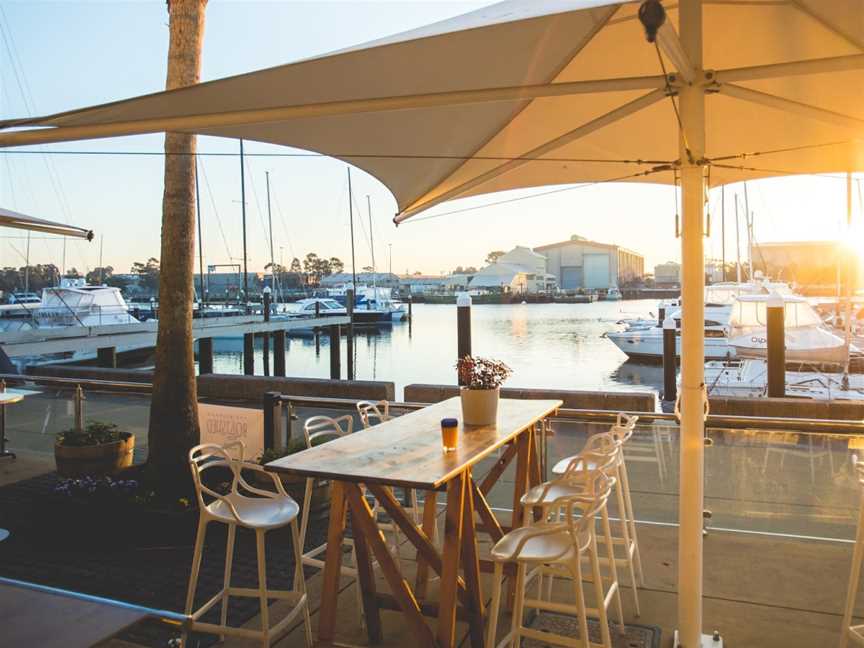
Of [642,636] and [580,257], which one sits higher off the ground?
[580,257]

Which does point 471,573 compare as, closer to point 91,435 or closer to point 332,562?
point 332,562

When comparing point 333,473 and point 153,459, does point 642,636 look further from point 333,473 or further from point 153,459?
point 153,459

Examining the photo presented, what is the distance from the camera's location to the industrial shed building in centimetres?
7506

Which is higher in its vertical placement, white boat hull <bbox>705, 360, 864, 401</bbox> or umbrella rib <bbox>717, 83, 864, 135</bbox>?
umbrella rib <bbox>717, 83, 864, 135</bbox>

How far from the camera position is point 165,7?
6.25 meters

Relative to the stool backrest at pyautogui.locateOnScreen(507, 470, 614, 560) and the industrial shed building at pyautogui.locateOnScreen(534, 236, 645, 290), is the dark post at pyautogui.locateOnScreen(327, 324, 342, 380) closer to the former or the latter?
the stool backrest at pyautogui.locateOnScreen(507, 470, 614, 560)

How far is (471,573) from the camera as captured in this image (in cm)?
321

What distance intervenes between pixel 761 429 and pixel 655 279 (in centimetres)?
6912

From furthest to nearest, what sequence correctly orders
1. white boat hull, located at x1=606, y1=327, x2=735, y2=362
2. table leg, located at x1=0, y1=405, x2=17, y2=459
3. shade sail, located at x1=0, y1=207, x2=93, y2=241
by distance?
1. white boat hull, located at x1=606, y1=327, x2=735, y2=362
2. table leg, located at x1=0, y1=405, x2=17, y2=459
3. shade sail, located at x1=0, y1=207, x2=93, y2=241

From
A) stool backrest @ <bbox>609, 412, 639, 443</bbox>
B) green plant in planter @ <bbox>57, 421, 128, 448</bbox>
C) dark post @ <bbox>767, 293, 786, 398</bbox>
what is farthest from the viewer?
dark post @ <bbox>767, 293, 786, 398</bbox>

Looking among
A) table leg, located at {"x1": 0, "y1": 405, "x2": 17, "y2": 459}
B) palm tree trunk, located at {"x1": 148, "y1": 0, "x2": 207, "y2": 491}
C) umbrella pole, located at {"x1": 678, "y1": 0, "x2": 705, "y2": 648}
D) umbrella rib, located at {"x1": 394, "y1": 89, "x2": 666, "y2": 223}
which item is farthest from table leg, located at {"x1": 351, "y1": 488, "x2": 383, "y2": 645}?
table leg, located at {"x1": 0, "y1": 405, "x2": 17, "y2": 459}

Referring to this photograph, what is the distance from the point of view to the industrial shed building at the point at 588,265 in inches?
2955

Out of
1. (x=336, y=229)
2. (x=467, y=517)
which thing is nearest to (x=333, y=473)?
(x=467, y=517)

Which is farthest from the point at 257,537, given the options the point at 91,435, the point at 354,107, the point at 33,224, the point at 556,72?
the point at 33,224
